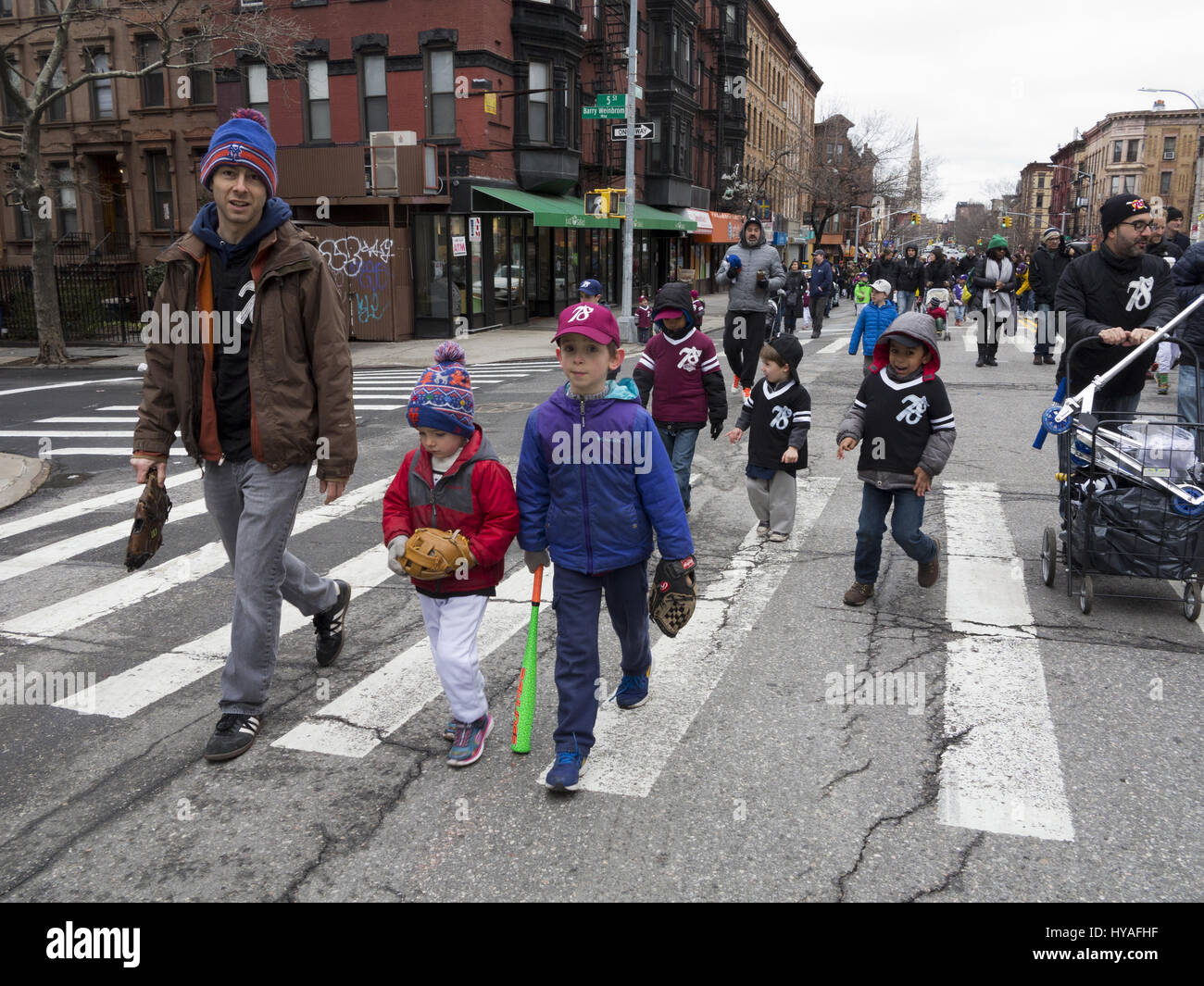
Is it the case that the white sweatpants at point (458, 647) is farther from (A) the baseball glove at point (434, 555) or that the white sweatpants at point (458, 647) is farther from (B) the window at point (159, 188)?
(B) the window at point (159, 188)

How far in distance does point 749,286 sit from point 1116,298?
5.58 metres

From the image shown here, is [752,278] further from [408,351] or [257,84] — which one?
[257,84]

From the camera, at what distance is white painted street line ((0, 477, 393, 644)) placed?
5688 mm

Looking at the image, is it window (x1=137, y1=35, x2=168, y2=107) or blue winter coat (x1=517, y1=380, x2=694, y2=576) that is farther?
window (x1=137, y1=35, x2=168, y2=107)

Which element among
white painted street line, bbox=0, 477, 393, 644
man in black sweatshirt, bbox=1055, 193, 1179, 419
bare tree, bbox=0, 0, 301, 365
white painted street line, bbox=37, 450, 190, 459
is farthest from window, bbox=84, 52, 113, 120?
man in black sweatshirt, bbox=1055, 193, 1179, 419

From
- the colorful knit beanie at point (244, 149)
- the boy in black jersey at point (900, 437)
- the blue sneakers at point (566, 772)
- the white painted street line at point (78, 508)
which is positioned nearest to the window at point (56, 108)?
the white painted street line at point (78, 508)

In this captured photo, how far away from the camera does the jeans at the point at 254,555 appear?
4.06 metres

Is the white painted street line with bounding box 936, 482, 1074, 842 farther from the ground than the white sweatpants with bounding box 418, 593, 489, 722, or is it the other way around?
the white sweatpants with bounding box 418, 593, 489, 722

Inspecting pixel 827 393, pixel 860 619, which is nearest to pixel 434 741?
pixel 860 619

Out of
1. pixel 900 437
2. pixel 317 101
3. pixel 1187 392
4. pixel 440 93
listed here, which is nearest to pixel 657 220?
pixel 440 93

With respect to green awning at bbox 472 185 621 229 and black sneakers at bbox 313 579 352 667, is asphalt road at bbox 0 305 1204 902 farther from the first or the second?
green awning at bbox 472 185 621 229

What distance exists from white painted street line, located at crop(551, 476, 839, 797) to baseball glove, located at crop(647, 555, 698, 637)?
58 cm

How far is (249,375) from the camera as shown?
4023 mm

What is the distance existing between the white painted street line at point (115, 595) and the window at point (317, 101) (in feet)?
74.4
